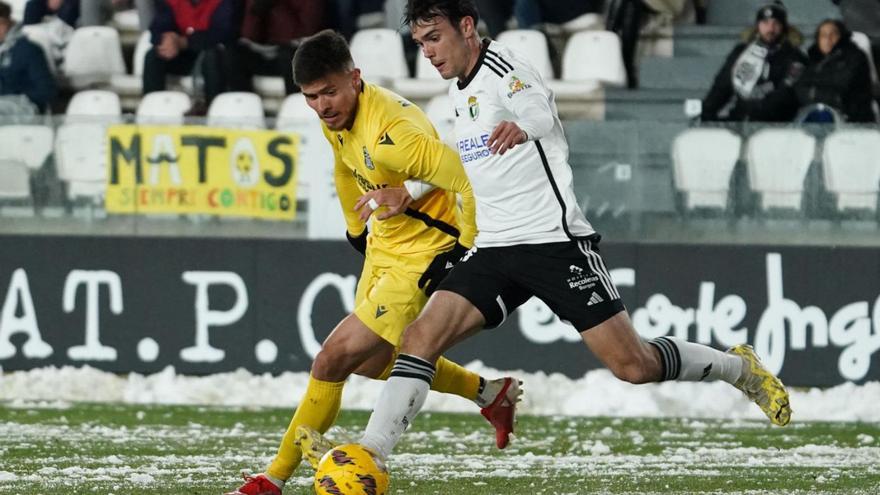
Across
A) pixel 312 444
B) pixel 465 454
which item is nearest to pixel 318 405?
pixel 312 444

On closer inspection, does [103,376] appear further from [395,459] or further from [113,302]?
[395,459]

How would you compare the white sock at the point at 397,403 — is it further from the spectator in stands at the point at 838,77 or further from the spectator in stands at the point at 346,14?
the spectator in stands at the point at 346,14

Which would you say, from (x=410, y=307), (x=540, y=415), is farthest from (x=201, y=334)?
(x=410, y=307)

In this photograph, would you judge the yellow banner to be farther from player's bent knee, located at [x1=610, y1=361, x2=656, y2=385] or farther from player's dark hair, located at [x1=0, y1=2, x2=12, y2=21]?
player's bent knee, located at [x1=610, y1=361, x2=656, y2=385]

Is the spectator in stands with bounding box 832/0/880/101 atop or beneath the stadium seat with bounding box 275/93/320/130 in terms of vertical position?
atop

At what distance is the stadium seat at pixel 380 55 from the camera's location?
574 inches

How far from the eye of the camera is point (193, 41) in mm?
14688

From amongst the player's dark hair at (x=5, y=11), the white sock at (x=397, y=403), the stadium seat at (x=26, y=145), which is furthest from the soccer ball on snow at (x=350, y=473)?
the player's dark hair at (x=5, y=11)

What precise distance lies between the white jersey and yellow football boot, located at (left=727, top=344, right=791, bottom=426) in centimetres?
107

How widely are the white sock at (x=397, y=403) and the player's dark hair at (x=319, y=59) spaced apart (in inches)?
47.0

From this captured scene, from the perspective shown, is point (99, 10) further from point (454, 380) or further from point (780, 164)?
point (454, 380)

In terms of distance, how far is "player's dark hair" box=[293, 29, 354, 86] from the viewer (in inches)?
264

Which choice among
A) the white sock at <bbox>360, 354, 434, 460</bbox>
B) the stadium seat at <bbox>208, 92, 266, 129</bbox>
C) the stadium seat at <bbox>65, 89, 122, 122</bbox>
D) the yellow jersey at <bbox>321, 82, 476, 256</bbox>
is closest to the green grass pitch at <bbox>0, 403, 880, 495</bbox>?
the white sock at <bbox>360, 354, 434, 460</bbox>

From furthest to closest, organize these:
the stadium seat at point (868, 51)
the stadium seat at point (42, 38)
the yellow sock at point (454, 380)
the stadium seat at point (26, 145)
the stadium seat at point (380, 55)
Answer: the stadium seat at point (42, 38) → the stadium seat at point (380, 55) → the stadium seat at point (868, 51) → the stadium seat at point (26, 145) → the yellow sock at point (454, 380)
